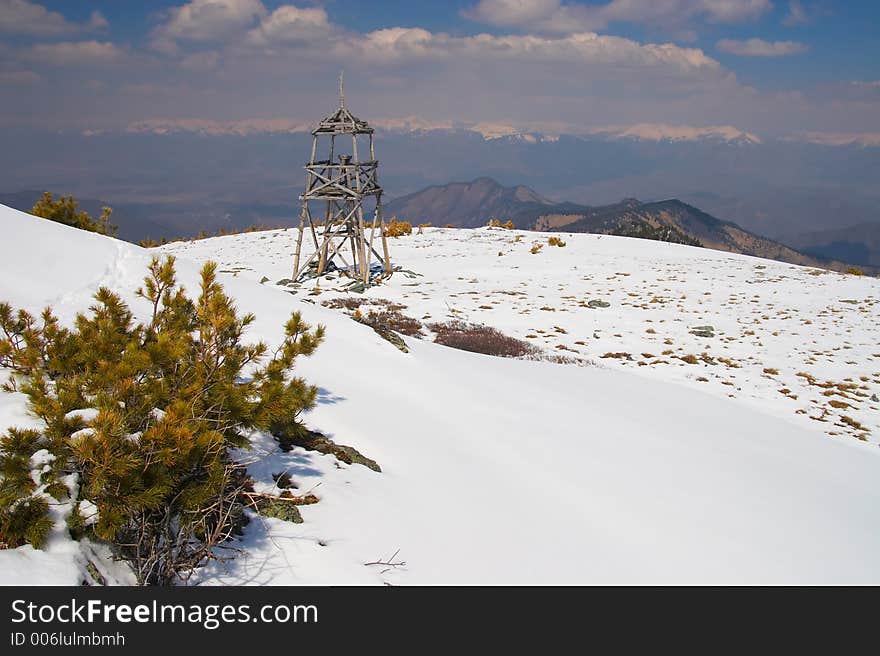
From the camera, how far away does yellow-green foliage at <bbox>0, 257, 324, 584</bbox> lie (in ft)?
10.6

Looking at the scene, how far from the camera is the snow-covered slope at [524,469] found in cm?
501

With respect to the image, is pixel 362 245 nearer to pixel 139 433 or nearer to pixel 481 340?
pixel 481 340

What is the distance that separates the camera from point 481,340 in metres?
15.9

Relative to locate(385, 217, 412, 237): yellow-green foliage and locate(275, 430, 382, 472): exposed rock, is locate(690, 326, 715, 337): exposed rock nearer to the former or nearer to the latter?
locate(275, 430, 382, 472): exposed rock

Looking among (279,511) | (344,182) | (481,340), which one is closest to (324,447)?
(279,511)

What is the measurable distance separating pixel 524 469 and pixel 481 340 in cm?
858

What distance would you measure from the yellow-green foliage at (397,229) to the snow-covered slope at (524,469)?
32.3 m

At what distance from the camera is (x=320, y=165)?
78.9 feet

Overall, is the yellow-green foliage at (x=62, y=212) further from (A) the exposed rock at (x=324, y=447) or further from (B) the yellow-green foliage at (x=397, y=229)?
(B) the yellow-green foliage at (x=397, y=229)

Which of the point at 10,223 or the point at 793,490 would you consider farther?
the point at 10,223

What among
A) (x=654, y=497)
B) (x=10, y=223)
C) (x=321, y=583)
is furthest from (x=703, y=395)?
(x=10, y=223)

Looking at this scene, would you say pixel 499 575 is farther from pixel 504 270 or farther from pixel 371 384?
pixel 504 270

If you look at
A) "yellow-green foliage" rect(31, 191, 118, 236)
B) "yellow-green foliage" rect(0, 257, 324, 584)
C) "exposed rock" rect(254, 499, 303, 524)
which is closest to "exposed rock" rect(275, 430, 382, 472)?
"exposed rock" rect(254, 499, 303, 524)

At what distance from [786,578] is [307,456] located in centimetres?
553
